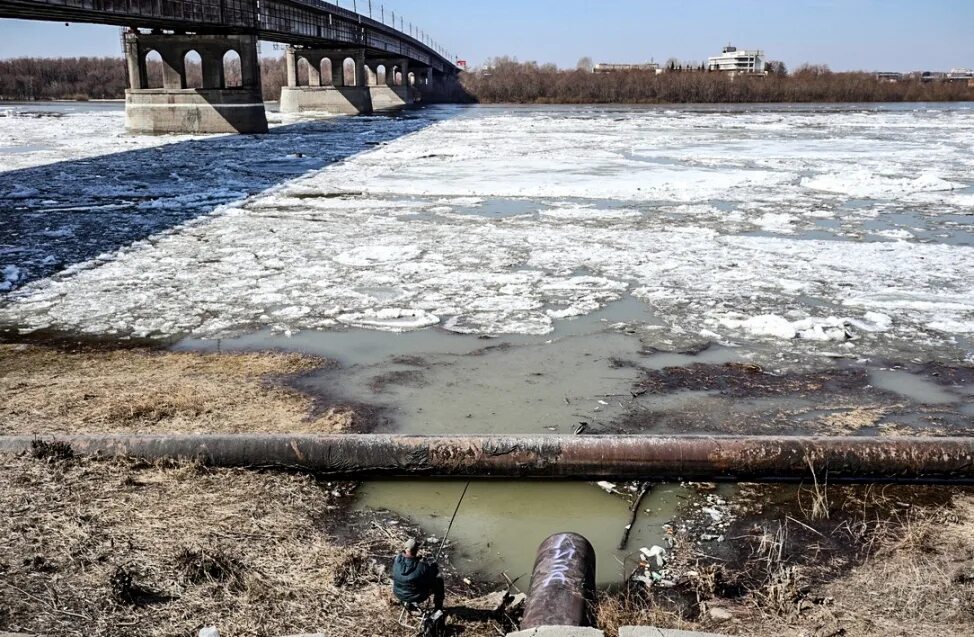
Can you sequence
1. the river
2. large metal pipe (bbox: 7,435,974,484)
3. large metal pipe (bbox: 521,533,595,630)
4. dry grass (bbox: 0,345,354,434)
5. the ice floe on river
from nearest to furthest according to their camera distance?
large metal pipe (bbox: 521,533,595,630) → large metal pipe (bbox: 7,435,974,484) → dry grass (bbox: 0,345,354,434) → the river → the ice floe on river

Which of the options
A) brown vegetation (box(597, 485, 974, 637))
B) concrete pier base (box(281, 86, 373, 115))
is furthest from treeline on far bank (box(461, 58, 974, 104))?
brown vegetation (box(597, 485, 974, 637))

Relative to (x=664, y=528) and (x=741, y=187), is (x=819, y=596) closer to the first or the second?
(x=664, y=528)

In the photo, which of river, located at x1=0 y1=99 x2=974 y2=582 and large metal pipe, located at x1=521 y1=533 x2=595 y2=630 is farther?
river, located at x1=0 y1=99 x2=974 y2=582

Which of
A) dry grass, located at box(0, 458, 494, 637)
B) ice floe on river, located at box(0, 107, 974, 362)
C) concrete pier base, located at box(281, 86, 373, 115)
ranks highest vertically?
concrete pier base, located at box(281, 86, 373, 115)

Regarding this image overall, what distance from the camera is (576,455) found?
6.24 meters

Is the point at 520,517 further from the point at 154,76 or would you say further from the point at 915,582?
the point at 154,76

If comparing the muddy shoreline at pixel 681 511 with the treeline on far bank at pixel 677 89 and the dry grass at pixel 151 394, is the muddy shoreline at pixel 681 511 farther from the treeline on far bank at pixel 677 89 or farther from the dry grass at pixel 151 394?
the treeline on far bank at pixel 677 89

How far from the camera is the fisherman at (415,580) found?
4414 millimetres

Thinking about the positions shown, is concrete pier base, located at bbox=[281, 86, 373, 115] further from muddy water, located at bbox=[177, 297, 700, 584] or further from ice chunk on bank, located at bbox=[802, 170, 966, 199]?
muddy water, located at bbox=[177, 297, 700, 584]

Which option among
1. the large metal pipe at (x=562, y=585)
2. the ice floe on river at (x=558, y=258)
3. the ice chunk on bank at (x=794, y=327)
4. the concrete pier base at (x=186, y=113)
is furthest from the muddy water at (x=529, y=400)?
the concrete pier base at (x=186, y=113)

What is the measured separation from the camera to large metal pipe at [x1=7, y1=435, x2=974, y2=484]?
616 cm

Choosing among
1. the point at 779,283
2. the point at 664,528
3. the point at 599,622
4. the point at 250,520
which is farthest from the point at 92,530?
the point at 779,283

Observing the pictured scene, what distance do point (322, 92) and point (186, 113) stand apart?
2854 centimetres

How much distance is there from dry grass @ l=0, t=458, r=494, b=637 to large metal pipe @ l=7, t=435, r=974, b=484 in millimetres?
175
